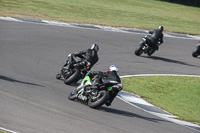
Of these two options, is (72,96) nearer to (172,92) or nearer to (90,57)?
(90,57)

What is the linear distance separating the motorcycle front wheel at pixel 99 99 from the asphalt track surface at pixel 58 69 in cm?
16

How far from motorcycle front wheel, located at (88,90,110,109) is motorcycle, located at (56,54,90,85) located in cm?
200

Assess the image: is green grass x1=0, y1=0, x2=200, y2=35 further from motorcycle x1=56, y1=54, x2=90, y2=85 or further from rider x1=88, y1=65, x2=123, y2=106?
rider x1=88, y1=65, x2=123, y2=106

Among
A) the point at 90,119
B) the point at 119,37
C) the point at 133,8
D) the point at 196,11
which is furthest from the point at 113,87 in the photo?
the point at 196,11

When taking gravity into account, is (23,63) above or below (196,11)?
below

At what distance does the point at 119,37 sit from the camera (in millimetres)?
22953

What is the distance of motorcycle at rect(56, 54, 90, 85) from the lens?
12.1m

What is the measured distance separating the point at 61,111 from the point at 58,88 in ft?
9.55

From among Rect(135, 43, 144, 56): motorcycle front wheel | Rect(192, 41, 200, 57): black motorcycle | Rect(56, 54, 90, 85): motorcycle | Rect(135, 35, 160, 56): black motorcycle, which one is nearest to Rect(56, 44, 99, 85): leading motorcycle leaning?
Rect(56, 54, 90, 85): motorcycle

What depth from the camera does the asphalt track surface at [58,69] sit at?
822 cm

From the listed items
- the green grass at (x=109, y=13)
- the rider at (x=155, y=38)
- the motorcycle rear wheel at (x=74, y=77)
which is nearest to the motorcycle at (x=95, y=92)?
the motorcycle rear wheel at (x=74, y=77)

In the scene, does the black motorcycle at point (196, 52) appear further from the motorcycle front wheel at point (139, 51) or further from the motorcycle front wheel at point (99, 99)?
the motorcycle front wheel at point (99, 99)

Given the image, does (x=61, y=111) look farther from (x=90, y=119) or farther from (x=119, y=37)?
(x=119, y=37)

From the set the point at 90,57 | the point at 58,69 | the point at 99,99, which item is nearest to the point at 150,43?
the point at 58,69
